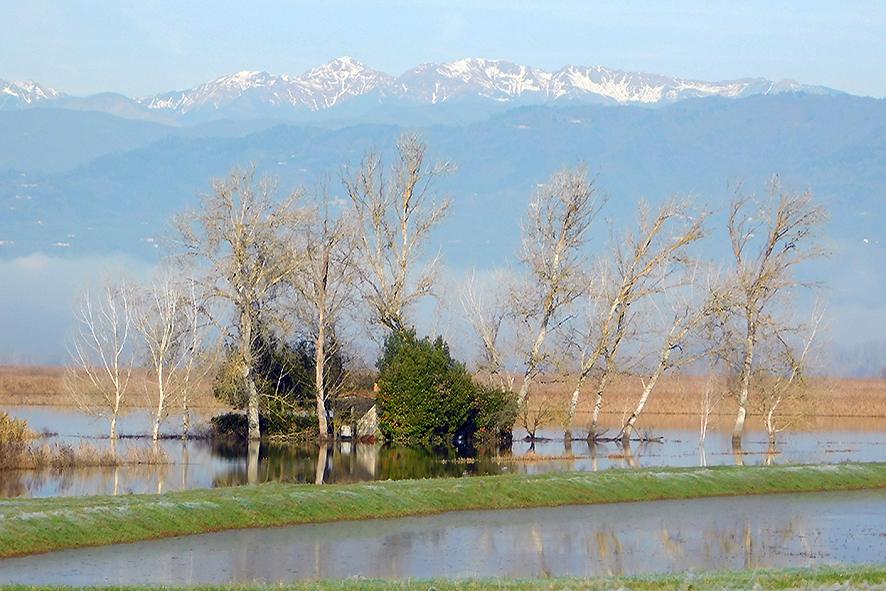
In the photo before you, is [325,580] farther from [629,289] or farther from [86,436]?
[629,289]

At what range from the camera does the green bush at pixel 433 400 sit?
44438mm

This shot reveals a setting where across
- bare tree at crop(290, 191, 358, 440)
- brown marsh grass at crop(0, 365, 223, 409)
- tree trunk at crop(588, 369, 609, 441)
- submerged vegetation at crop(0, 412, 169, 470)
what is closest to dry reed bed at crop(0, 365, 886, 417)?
brown marsh grass at crop(0, 365, 223, 409)

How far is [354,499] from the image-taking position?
82.9 ft

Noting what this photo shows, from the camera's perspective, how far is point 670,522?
82.2ft

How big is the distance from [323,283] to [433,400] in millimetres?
8154

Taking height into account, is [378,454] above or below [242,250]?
below

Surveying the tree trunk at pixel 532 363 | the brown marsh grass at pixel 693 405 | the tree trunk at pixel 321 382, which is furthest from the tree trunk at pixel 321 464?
the brown marsh grass at pixel 693 405

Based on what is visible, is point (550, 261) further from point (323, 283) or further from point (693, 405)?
point (693, 405)

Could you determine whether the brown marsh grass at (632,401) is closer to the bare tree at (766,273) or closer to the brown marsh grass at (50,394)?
the brown marsh grass at (50,394)

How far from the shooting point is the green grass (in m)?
20.1

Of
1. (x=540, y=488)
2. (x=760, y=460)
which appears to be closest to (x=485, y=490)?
(x=540, y=488)

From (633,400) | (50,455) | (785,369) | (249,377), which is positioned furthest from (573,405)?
(633,400)

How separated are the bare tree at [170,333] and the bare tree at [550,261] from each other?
49.1ft

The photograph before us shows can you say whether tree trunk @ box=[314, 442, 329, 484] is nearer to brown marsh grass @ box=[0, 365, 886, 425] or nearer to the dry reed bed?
brown marsh grass @ box=[0, 365, 886, 425]
